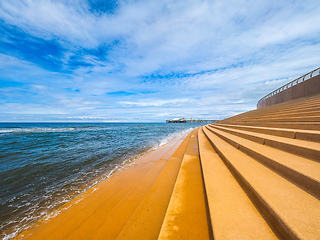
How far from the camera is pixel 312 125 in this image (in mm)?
3146

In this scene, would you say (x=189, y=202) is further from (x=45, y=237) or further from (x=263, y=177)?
(x=45, y=237)

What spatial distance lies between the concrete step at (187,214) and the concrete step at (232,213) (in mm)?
249

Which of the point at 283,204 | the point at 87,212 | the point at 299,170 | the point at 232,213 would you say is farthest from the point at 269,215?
the point at 87,212

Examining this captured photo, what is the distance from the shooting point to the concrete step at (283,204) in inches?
40.1

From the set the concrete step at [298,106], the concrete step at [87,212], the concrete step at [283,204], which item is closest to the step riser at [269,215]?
the concrete step at [283,204]

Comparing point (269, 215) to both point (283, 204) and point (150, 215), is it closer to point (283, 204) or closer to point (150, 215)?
point (283, 204)

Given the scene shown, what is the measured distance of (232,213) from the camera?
149 centimetres

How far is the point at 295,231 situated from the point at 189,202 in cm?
134

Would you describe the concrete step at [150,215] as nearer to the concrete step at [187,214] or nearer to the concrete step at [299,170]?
the concrete step at [187,214]

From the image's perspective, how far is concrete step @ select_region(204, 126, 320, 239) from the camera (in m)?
1.02

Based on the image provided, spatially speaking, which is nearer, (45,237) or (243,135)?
(45,237)

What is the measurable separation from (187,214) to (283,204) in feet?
3.72

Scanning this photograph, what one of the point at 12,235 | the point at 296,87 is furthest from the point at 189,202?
the point at 296,87

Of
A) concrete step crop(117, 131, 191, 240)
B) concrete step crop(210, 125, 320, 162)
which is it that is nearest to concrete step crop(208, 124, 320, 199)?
concrete step crop(210, 125, 320, 162)
